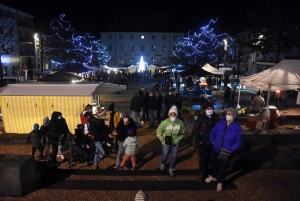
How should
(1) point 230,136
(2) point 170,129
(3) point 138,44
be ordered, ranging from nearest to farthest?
(1) point 230,136 → (2) point 170,129 → (3) point 138,44

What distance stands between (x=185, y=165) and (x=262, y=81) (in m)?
5.06

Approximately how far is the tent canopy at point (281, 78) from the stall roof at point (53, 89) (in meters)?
5.81

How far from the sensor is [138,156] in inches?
326

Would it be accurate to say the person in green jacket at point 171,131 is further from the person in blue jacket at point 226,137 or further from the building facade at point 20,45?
the building facade at point 20,45

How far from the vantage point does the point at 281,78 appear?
1038 centimetres

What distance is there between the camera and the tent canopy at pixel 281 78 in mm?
10195

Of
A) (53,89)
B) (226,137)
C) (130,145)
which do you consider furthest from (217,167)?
(53,89)

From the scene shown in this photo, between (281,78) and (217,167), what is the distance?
581 cm

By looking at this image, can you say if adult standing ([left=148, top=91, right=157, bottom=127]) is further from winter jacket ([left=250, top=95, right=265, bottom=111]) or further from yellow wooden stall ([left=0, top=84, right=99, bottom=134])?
winter jacket ([left=250, top=95, right=265, bottom=111])

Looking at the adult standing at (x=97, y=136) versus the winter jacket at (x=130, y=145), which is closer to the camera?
the winter jacket at (x=130, y=145)

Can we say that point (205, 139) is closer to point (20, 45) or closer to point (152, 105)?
point (152, 105)

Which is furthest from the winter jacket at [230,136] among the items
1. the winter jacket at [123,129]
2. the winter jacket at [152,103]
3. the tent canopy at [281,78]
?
the winter jacket at [152,103]

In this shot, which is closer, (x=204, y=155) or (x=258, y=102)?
(x=204, y=155)

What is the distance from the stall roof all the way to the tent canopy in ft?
19.1
